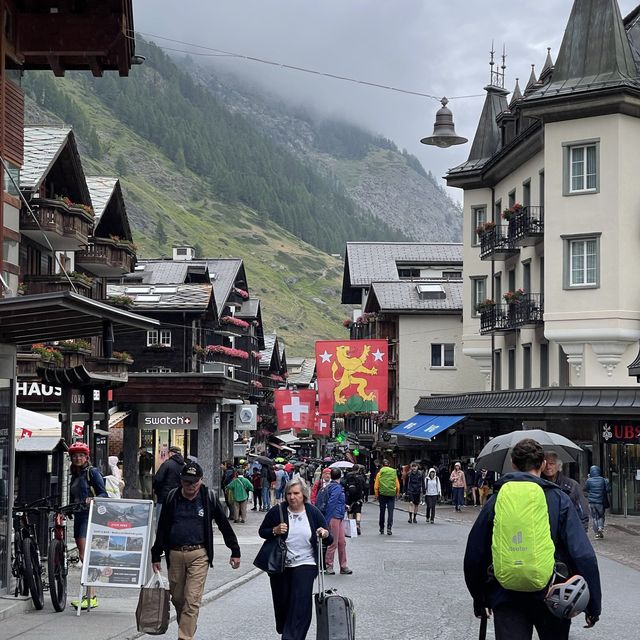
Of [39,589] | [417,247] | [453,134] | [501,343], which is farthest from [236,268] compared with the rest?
[39,589]

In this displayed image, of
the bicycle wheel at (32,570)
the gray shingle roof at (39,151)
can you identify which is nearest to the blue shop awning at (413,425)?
the gray shingle roof at (39,151)

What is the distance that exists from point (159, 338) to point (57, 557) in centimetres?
4812

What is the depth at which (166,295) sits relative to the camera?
2441 inches

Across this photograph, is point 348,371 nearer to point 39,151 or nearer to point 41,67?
point 39,151

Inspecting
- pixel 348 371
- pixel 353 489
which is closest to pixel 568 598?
pixel 353 489

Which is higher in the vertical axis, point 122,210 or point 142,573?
point 122,210

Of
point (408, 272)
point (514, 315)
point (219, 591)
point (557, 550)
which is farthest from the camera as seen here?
point (408, 272)

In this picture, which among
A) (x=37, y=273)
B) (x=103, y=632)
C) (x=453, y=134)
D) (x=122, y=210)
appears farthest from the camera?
(x=122, y=210)

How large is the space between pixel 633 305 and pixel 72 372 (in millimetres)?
20820

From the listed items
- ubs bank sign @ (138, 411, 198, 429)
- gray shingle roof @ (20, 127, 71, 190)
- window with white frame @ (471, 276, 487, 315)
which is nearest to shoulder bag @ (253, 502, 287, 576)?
gray shingle roof @ (20, 127, 71, 190)

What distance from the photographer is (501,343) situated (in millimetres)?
51094

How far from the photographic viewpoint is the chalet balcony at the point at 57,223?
31.6 meters

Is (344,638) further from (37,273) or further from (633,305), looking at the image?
(633,305)

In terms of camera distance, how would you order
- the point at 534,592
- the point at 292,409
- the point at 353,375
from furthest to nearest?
the point at 292,409 → the point at 353,375 → the point at 534,592
